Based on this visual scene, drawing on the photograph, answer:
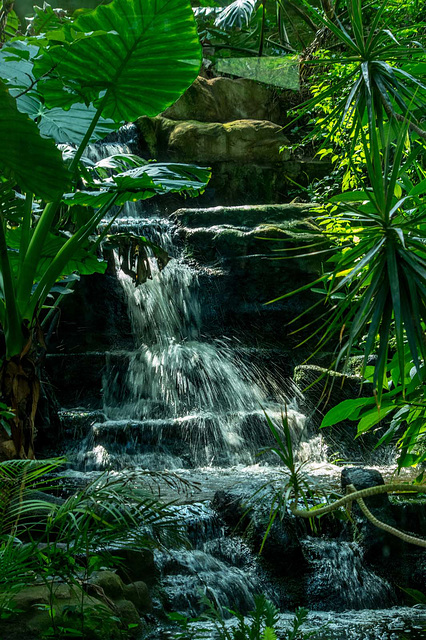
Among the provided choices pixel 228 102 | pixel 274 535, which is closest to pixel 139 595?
pixel 274 535

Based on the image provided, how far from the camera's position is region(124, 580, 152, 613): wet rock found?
3.37 m

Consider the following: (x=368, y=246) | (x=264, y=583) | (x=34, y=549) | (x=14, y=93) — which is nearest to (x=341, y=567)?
(x=264, y=583)

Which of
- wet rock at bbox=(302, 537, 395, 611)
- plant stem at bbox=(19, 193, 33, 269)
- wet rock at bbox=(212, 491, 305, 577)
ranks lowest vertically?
wet rock at bbox=(302, 537, 395, 611)

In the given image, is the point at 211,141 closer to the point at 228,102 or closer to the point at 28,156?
the point at 228,102

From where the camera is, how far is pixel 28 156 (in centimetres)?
319

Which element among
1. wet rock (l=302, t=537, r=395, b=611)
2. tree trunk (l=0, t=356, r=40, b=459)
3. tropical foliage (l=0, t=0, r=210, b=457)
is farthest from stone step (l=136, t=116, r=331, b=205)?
tree trunk (l=0, t=356, r=40, b=459)

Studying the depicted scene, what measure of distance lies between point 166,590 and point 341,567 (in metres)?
1.36

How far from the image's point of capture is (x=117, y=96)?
4.11 metres

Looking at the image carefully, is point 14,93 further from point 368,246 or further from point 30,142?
point 368,246

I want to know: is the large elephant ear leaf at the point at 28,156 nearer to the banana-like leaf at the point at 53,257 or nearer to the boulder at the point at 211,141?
the banana-like leaf at the point at 53,257

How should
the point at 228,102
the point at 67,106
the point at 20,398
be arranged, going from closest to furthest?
the point at 20,398 < the point at 67,106 < the point at 228,102

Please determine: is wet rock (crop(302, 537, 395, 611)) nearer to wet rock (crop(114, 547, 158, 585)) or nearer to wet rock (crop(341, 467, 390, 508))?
wet rock (crop(341, 467, 390, 508))

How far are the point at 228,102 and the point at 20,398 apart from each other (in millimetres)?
12844

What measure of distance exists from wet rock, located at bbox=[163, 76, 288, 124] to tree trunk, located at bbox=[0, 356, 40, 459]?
11.7m
